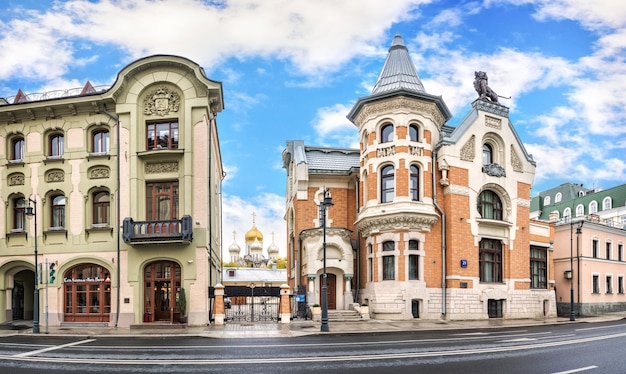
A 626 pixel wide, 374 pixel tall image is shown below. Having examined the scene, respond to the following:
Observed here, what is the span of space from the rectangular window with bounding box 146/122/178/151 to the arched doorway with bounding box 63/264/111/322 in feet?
23.5

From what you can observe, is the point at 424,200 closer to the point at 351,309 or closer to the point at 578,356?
the point at 351,309

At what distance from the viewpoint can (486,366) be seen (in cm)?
1270

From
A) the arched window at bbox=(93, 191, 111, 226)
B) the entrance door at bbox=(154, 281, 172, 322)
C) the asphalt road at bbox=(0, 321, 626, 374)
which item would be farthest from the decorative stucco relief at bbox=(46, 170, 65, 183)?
the asphalt road at bbox=(0, 321, 626, 374)

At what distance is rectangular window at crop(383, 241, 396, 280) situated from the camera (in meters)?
31.4

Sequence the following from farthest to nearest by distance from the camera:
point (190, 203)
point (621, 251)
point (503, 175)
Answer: point (621, 251) < point (503, 175) < point (190, 203)

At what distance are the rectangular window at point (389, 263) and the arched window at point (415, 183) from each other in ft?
10.4

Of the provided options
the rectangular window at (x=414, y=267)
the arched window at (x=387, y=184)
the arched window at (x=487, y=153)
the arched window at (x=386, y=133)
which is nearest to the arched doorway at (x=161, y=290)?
the arched window at (x=387, y=184)

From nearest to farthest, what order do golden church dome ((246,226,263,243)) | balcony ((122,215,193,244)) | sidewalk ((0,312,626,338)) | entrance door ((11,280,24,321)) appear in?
1. sidewalk ((0,312,626,338))
2. balcony ((122,215,193,244))
3. entrance door ((11,280,24,321))
4. golden church dome ((246,226,263,243))

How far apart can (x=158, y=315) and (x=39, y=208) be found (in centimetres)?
903

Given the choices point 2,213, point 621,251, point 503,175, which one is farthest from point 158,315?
point 621,251

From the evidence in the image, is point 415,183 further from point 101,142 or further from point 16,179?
point 16,179

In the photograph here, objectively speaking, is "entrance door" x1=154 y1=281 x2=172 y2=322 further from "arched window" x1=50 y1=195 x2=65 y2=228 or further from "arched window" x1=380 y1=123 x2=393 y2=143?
"arched window" x1=380 y1=123 x2=393 y2=143

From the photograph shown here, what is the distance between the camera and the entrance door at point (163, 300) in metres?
27.6

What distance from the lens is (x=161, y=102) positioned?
28734 mm
